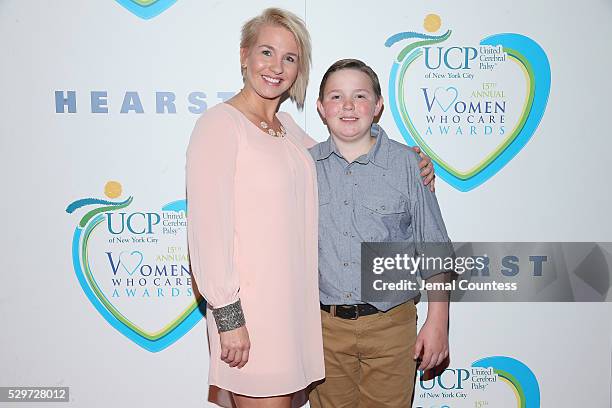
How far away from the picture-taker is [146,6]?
2186mm

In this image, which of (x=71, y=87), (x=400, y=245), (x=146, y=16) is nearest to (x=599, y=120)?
(x=400, y=245)

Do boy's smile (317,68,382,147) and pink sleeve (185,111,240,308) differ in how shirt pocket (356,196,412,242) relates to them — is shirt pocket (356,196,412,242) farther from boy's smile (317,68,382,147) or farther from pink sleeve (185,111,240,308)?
pink sleeve (185,111,240,308)

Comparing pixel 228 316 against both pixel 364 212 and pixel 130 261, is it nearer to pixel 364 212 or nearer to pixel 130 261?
pixel 364 212

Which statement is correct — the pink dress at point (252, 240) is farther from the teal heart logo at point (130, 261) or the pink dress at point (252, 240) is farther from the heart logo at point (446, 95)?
the heart logo at point (446, 95)

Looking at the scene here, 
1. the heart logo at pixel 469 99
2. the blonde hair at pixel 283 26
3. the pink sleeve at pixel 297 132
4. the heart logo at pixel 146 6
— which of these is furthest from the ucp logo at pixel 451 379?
the heart logo at pixel 146 6

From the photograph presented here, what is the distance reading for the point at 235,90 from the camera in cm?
225

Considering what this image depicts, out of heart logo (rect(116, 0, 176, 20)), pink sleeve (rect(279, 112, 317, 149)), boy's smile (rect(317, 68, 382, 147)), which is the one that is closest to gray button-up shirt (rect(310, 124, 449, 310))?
boy's smile (rect(317, 68, 382, 147))

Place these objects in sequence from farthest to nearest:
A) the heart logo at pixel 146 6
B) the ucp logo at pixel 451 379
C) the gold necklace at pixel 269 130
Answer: the ucp logo at pixel 451 379
the heart logo at pixel 146 6
the gold necklace at pixel 269 130

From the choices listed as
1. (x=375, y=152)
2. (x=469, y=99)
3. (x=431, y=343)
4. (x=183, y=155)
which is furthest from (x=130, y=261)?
(x=469, y=99)

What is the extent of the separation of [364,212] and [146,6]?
1.38 m

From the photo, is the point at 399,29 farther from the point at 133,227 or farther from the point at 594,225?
the point at 133,227

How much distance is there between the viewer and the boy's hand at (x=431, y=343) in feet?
6.09

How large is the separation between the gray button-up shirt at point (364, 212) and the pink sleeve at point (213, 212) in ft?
1.44

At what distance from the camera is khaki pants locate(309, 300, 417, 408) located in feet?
5.88
